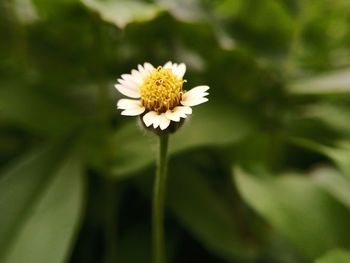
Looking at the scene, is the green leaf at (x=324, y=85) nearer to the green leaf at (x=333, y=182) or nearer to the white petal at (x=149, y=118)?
the green leaf at (x=333, y=182)

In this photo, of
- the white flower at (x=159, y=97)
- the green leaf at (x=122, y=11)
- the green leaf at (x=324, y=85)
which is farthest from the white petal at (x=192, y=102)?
the green leaf at (x=324, y=85)

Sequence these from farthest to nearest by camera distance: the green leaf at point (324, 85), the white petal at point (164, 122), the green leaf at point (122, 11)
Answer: the green leaf at point (324, 85), the green leaf at point (122, 11), the white petal at point (164, 122)

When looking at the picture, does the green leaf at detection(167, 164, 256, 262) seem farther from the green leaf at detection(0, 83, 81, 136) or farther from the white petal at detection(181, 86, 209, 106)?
the white petal at detection(181, 86, 209, 106)

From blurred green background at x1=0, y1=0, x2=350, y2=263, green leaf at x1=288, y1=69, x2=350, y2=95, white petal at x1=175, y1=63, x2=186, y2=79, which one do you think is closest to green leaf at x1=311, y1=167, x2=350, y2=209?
blurred green background at x1=0, y1=0, x2=350, y2=263

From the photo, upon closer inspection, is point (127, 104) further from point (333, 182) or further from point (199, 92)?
point (333, 182)

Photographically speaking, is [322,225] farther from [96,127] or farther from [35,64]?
[35,64]

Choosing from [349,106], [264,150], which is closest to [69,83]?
[264,150]
